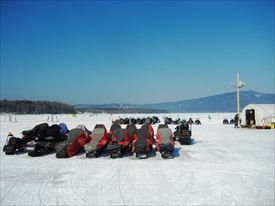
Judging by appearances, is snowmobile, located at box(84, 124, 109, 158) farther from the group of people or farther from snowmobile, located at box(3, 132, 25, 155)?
snowmobile, located at box(3, 132, 25, 155)

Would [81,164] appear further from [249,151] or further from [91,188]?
[249,151]

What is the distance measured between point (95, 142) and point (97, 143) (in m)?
0.12

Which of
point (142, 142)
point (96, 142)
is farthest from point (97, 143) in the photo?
point (142, 142)

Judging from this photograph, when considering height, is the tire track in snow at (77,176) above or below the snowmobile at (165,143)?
below

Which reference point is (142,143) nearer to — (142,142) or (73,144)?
(142,142)

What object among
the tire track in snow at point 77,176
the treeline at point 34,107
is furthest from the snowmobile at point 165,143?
the treeline at point 34,107

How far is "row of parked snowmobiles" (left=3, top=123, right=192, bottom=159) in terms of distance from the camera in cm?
1179

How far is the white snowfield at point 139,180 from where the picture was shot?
7.02 metres

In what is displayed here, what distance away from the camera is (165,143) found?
11.8m

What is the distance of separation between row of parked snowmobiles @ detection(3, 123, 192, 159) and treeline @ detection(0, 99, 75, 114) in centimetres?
10935

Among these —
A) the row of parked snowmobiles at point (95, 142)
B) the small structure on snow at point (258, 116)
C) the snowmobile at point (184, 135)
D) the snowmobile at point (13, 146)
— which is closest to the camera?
the row of parked snowmobiles at point (95, 142)

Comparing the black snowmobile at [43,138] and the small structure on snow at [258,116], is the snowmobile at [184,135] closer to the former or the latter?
the black snowmobile at [43,138]

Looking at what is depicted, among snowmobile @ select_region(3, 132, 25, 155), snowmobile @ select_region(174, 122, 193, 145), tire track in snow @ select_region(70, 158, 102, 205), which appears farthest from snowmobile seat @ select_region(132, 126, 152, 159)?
Answer: snowmobile @ select_region(3, 132, 25, 155)

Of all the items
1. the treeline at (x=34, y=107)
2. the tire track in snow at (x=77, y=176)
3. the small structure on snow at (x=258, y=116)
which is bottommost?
the tire track in snow at (x=77, y=176)
